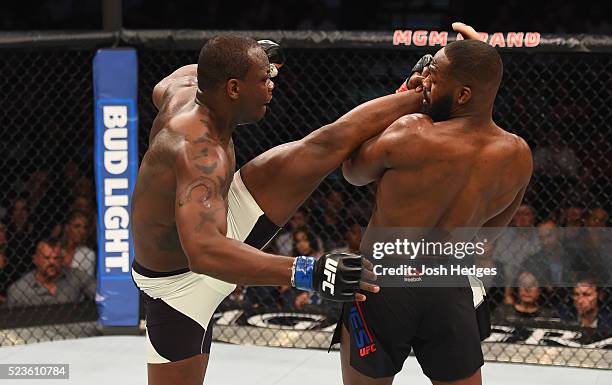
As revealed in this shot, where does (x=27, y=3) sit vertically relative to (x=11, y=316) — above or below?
above

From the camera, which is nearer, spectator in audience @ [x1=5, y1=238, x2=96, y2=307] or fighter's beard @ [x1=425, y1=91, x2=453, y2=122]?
fighter's beard @ [x1=425, y1=91, x2=453, y2=122]

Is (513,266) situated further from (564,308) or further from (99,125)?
(99,125)

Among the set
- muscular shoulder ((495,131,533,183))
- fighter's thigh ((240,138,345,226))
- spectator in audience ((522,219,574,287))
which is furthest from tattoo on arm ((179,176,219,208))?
spectator in audience ((522,219,574,287))

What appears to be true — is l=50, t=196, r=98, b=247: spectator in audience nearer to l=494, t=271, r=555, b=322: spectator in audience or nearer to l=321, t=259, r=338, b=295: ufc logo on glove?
l=494, t=271, r=555, b=322: spectator in audience

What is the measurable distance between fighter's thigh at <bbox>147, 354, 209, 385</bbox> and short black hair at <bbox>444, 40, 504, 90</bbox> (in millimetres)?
999

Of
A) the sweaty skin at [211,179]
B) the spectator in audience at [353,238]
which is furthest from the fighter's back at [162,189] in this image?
the spectator in audience at [353,238]

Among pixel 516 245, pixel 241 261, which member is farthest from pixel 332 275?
pixel 516 245

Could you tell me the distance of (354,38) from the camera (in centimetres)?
402

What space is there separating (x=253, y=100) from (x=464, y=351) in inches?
32.0

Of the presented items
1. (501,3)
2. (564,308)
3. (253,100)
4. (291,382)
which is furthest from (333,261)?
(501,3)

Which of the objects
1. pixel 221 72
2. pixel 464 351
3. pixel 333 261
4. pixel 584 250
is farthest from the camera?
pixel 584 250

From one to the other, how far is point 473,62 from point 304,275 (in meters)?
0.63

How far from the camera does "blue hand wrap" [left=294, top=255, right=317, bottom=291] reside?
1.96 metres

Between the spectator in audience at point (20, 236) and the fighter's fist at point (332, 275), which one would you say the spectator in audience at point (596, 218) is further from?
the spectator in audience at point (20, 236)
